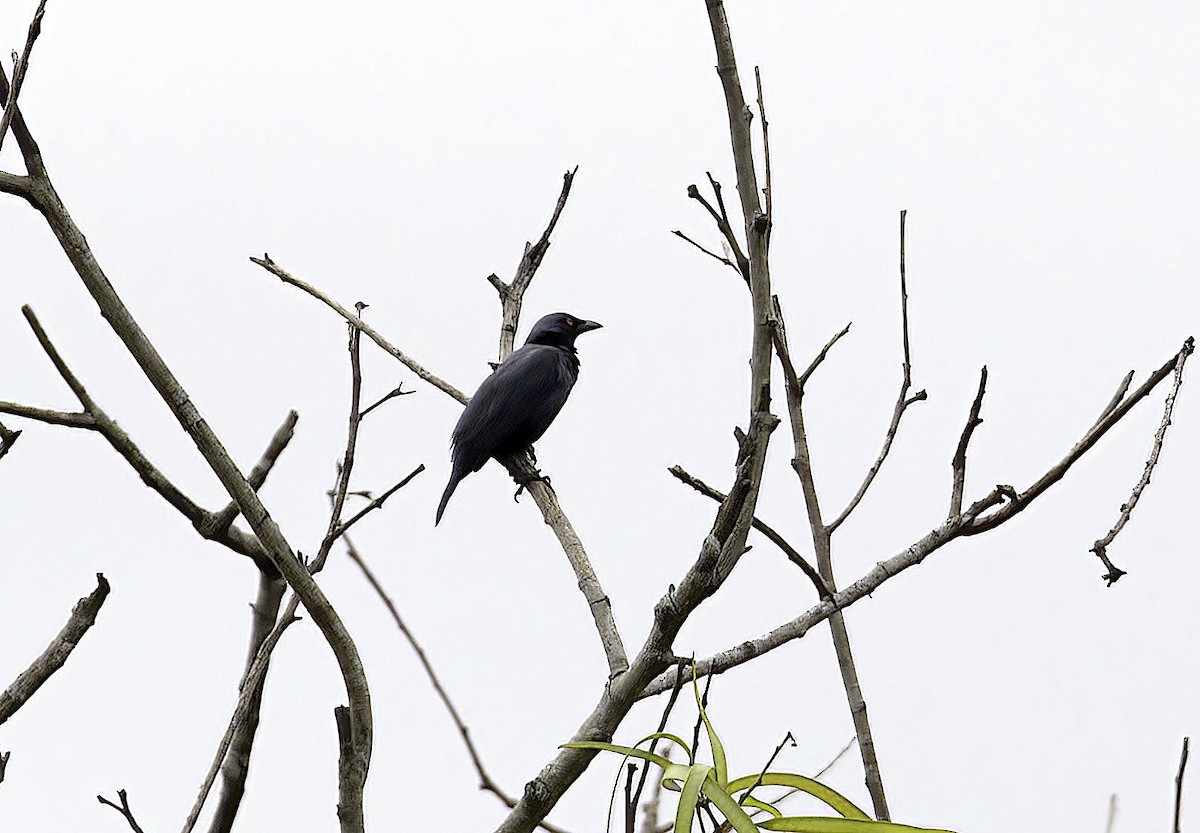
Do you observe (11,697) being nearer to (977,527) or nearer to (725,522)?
(725,522)

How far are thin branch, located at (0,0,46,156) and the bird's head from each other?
13.5ft

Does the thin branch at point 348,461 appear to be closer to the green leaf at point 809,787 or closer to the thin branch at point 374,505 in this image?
the thin branch at point 374,505

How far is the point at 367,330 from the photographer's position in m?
3.19

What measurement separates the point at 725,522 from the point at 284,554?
2.13 ft

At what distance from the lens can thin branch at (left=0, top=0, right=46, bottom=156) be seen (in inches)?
52.1

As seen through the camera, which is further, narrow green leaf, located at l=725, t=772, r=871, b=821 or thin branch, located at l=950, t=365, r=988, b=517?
thin branch, located at l=950, t=365, r=988, b=517

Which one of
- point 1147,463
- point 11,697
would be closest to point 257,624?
point 11,697

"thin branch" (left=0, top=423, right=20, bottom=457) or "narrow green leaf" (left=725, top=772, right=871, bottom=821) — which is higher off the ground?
"thin branch" (left=0, top=423, right=20, bottom=457)

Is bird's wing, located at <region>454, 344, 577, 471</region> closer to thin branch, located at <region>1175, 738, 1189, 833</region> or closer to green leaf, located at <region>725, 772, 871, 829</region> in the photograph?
thin branch, located at <region>1175, 738, 1189, 833</region>

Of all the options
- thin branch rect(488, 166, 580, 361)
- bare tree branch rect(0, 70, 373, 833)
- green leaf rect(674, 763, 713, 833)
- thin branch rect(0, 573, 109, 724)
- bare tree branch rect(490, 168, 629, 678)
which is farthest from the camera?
thin branch rect(488, 166, 580, 361)

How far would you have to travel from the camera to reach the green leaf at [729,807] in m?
0.97

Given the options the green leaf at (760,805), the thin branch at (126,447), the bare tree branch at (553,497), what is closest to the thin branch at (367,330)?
→ the bare tree branch at (553,497)

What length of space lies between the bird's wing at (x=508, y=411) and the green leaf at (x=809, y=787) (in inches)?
138

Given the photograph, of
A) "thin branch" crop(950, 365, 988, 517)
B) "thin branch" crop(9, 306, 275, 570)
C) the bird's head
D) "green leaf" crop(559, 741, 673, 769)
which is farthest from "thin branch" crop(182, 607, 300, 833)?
the bird's head
